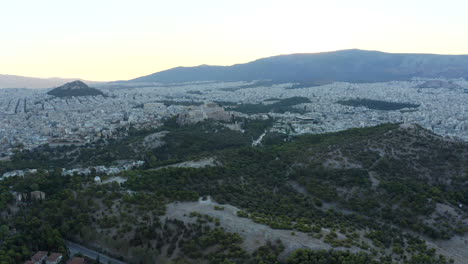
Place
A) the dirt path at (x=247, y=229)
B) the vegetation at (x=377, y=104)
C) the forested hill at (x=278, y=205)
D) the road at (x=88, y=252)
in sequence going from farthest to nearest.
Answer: the vegetation at (x=377, y=104) → the road at (x=88, y=252) → the forested hill at (x=278, y=205) → the dirt path at (x=247, y=229)

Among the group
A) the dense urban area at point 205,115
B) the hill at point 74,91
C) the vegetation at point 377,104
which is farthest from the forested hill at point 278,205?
the hill at point 74,91

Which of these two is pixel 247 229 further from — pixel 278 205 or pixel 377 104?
pixel 377 104

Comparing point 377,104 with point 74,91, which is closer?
point 377,104

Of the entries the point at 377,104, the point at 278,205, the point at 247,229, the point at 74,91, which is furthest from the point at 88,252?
the point at 74,91

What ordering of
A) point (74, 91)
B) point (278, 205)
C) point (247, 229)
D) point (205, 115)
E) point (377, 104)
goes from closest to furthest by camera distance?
point (247, 229) → point (278, 205) → point (205, 115) → point (377, 104) → point (74, 91)

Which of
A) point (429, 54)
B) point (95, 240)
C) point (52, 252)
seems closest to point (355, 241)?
point (95, 240)

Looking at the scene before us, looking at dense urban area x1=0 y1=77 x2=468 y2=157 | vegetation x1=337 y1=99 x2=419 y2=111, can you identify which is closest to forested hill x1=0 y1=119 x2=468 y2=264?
dense urban area x1=0 y1=77 x2=468 y2=157

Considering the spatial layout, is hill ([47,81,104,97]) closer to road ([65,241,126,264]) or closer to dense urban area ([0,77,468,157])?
dense urban area ([0,77,468,157])

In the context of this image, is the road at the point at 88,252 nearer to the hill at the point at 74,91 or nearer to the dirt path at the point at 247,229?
the dirt path at the point at 247,229
